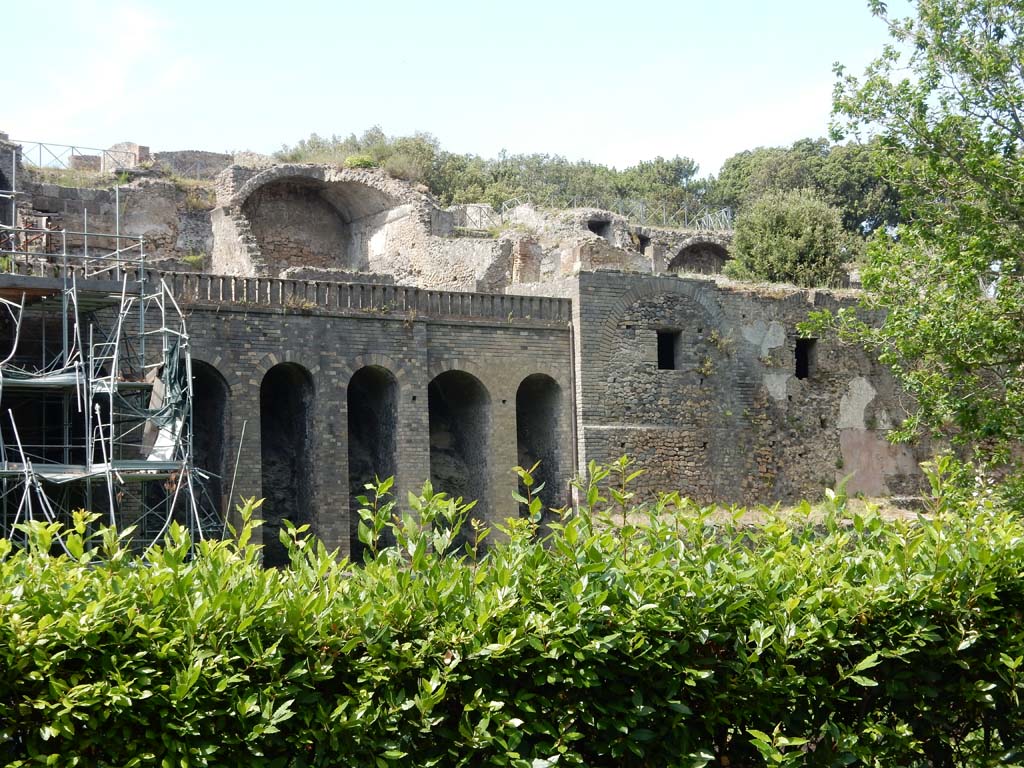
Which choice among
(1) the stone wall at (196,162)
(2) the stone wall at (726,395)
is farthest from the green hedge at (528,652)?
(1) the stone wall at (196,162)

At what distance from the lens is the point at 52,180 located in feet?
105

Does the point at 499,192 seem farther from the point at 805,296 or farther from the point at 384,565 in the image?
the point at 384,565

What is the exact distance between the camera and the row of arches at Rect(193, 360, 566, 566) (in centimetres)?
2316

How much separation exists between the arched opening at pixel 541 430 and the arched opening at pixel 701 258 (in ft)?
45.4

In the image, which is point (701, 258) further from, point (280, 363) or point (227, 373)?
point (227, 373)

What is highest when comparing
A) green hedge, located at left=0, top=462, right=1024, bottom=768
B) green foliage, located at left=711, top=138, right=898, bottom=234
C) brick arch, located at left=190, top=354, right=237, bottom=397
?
green foliage, located at left=711, top=138, right=898, bottom=234

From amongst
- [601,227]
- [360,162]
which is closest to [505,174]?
[601,227]

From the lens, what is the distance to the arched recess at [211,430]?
22.2 metres

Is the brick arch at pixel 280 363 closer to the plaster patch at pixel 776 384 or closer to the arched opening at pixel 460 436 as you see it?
the arched opening at pixel 460 436

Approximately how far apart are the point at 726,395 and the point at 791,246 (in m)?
7.87

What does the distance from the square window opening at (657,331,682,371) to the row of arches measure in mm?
2435

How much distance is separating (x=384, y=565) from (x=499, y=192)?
119 feet

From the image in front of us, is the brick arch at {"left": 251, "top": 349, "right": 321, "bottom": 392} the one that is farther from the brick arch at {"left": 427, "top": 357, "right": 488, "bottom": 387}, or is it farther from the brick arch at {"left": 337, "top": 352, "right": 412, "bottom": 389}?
the brick arch at {"left": 427, "top": 357, "right": 488, "bottom": 387}

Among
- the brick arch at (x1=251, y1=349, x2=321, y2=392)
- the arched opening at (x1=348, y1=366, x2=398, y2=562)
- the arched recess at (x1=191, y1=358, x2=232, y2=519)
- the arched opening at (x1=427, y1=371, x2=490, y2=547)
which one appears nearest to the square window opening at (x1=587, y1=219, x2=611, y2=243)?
the arched opening at (x1=427, y1=371, x2=490, y2=547)
